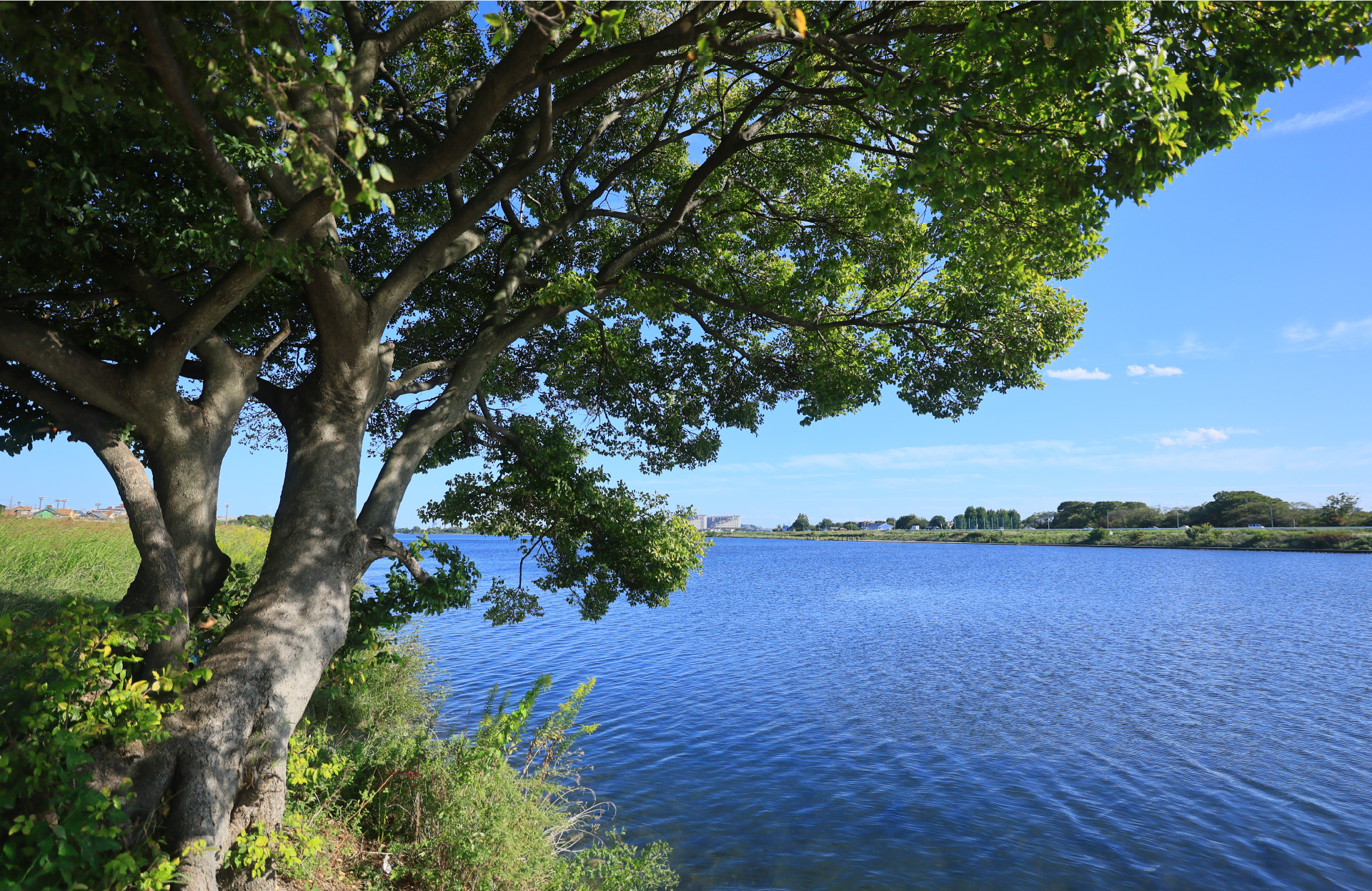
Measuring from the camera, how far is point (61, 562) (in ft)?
50.0

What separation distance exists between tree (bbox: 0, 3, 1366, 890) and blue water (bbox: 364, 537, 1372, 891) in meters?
4.10

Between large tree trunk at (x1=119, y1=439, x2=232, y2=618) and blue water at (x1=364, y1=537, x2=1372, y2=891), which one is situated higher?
large tree trunk at (x1=119, y1=439, x2=232, y2=618)

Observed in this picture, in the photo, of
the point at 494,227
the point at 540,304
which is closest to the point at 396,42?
the point at 540,304

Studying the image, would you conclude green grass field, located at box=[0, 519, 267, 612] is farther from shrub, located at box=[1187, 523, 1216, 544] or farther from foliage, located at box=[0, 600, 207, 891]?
shrub, located at box=[1187, 523, 1216, 544]

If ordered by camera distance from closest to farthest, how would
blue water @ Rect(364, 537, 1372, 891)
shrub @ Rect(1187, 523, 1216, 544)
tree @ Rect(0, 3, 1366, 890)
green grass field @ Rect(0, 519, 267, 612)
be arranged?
tree @ Rect(0, 3, 1366, 890), blue water @ Rect(364, 537, 1372, 891), green grass field @ Rect(0, 519, 267, 612), shrub @ Rect(1187, 523, 1216, 544)

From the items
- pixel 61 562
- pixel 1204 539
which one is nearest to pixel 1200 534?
pixel 1204 539

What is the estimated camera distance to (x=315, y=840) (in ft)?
18.3

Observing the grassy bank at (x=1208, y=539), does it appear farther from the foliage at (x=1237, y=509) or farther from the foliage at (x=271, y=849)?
the foliage at (x=271, y=849)

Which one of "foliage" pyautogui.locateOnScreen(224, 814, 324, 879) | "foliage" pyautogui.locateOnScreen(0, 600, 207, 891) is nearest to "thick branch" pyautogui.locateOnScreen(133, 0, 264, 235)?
"foliage" pyautogui.locateOnScreen(0, 600, 207, 891)

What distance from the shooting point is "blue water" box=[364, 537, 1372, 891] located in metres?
9.30

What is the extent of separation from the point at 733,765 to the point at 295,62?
39.7 feet

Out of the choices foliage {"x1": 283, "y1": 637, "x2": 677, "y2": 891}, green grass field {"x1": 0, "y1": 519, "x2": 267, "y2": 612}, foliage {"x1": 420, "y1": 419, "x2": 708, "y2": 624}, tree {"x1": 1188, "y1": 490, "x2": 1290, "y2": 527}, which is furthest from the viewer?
tree {"x1": 1188, "y1": 490, "x2": 1290, "y2": 527}

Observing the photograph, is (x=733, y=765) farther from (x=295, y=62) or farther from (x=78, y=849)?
(x=295, y=62)

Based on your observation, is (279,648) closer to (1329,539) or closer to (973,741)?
(973,741)
